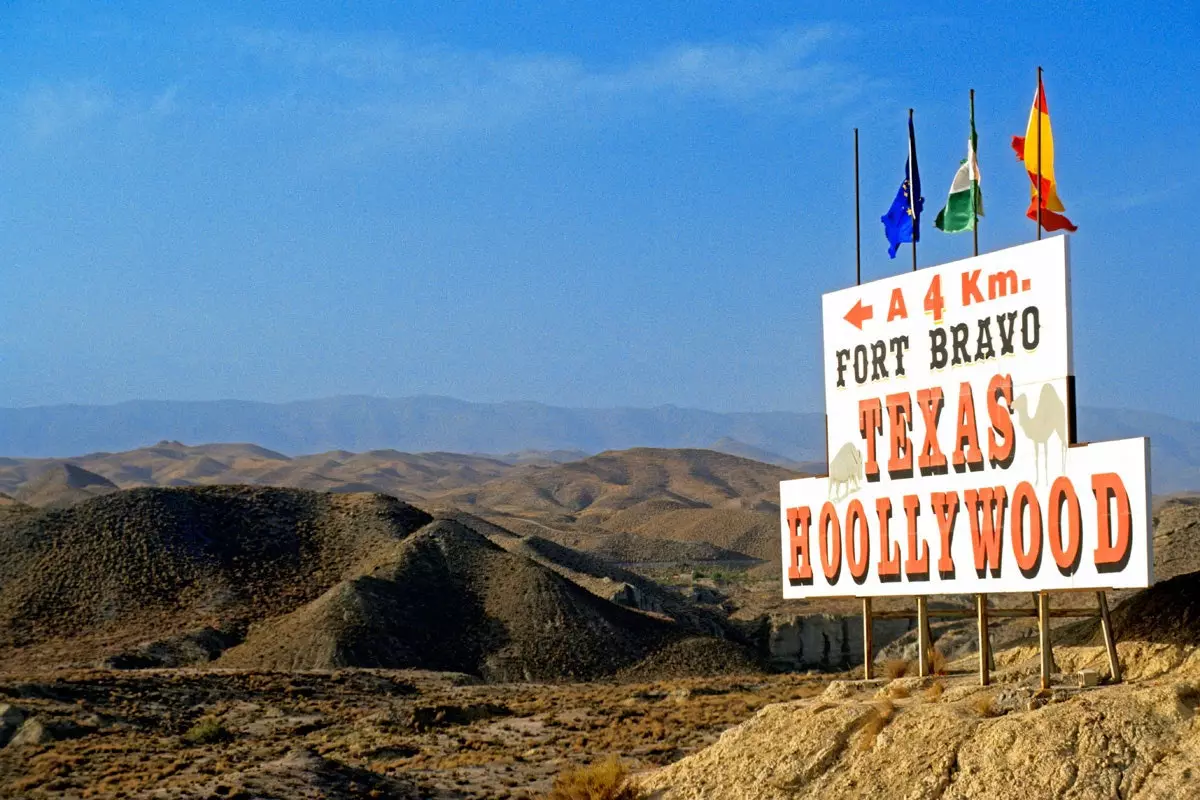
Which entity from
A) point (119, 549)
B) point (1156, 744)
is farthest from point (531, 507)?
point (1156, 744)

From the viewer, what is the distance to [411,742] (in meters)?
37.2

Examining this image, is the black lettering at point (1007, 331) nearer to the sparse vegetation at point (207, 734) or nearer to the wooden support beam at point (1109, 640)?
the wooden support beam at point (1109, 640)

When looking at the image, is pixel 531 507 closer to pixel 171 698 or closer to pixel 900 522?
pixel 171 698

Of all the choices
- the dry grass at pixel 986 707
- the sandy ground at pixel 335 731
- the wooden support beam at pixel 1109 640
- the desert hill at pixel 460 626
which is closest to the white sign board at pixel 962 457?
the wooden support beam at pixel 1109 640

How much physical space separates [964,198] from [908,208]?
114 centimetres

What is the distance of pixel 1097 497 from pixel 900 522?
3.66m

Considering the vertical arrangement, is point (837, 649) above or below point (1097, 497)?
below

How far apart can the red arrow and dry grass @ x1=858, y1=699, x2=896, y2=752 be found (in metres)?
5.87

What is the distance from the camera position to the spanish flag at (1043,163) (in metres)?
24.0

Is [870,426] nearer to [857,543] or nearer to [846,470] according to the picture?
[846,470]

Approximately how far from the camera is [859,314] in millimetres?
25125

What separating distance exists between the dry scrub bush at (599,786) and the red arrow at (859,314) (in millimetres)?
7752

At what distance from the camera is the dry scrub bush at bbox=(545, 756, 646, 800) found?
24672 millimetres

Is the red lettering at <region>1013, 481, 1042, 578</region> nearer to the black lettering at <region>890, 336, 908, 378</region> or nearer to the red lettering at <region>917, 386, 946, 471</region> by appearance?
the red lettering at <region>917, 386, 946, 471</region>
